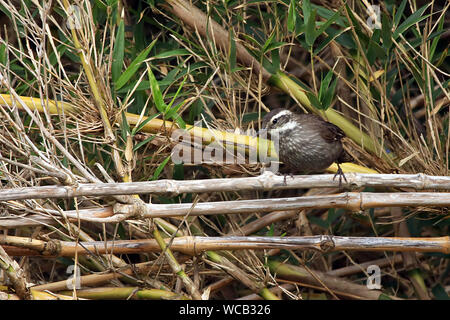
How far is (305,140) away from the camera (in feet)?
9.73

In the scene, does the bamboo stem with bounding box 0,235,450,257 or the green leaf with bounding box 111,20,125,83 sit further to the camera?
the green leaf with bounding box 111,20,125,83

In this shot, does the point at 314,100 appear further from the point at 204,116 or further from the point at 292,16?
the point at 204,116

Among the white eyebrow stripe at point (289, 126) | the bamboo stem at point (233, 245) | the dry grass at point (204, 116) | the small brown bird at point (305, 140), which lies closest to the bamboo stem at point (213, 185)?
the dry grass at point (204, 116)

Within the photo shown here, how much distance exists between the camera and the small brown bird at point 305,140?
2.92 metres

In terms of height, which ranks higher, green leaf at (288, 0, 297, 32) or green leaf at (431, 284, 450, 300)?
green leaf at (288, 0, 297, 32)

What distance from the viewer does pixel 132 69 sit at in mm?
2688

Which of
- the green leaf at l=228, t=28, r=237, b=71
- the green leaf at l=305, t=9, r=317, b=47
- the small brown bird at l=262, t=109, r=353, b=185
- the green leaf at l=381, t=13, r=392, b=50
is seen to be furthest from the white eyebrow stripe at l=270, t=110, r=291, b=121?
the green leaf at l=381, t=13, r=392, b=50

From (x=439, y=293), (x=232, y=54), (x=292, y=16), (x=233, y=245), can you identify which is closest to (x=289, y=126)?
(x=232, y=54)

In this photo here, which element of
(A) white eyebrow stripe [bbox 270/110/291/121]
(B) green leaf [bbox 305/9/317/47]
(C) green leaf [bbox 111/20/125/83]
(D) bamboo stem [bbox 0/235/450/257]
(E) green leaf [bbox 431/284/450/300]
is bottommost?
(E) green leaf [bbox 431/284/450/300]

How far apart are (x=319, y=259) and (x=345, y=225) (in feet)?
0.95

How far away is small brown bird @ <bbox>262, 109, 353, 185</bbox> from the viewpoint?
292 cm

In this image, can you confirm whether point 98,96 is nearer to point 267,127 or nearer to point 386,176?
point 267,127

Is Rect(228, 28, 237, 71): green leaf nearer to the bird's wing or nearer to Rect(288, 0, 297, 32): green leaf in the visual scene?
Rect(288, 0, 297, 32): green leaf

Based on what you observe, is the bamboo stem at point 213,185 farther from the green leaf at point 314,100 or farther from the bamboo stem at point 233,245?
the green leaf at point 314,100
